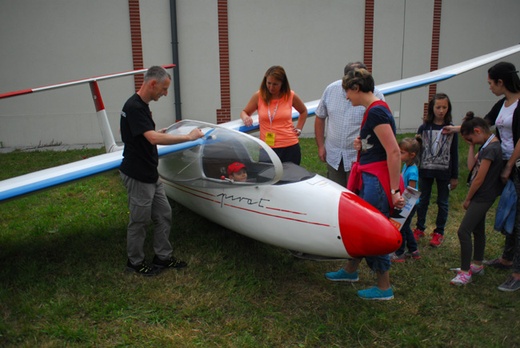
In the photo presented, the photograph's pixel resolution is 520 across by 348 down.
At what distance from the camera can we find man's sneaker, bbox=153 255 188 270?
14.8 feet

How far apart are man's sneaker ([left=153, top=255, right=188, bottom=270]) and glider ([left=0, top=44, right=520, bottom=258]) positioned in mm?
591

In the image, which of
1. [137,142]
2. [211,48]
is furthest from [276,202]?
[211,48]

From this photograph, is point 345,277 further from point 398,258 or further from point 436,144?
point 436,144

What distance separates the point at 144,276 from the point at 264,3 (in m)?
10.3

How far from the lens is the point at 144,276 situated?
4320 mm

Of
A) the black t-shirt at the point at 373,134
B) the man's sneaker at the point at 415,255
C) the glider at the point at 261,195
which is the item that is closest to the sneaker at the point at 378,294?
the glider at the point at 261,195

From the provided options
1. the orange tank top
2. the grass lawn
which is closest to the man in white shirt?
the orange tank top

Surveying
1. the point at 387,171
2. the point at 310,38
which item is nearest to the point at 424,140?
the point at 387,171

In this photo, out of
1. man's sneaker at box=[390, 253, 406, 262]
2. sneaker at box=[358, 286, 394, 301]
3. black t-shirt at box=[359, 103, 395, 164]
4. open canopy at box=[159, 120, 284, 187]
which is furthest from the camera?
man's sneaker at box=[390, 253, 406, 262]

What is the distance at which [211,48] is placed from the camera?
12.6m

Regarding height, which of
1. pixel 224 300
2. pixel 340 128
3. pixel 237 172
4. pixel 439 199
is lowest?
pixel 224 300

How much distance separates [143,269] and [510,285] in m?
3.48

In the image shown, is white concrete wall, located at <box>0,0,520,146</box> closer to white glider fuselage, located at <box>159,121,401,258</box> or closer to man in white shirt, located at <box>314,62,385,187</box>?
white glider fuselage, located at <box>159,121,401,258</box>

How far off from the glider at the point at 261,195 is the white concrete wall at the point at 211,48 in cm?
787
